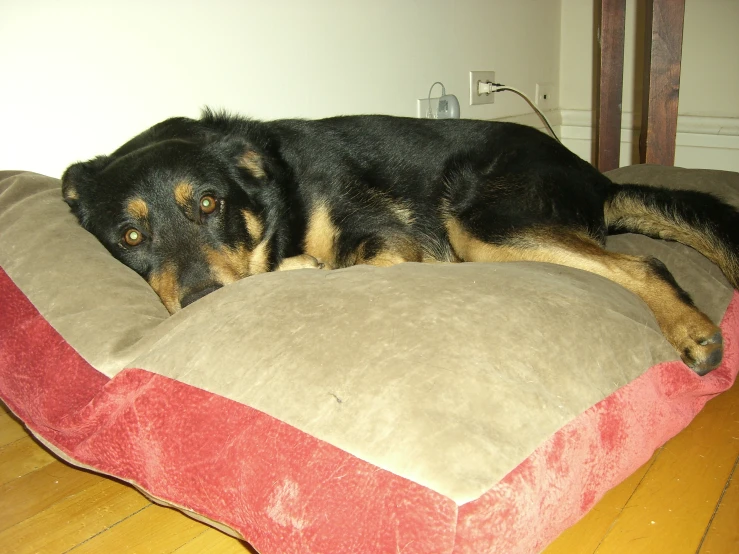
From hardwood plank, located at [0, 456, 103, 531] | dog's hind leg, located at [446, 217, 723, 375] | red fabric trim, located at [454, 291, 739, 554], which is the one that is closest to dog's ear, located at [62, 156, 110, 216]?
hardwood plank, located at [0, 456, 103, 531]

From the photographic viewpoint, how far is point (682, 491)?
1.62 m

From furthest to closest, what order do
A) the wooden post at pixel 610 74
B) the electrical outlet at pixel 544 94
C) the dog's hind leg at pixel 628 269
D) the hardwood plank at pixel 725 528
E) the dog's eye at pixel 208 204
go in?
the electrical outlet at pixel 544 94 → the wooden post at pixel 610 74 → the dog's eye at pixel 208 204 → the dog's hind leg at pixel 628 269 → the hardwood plank at pixel 725 528

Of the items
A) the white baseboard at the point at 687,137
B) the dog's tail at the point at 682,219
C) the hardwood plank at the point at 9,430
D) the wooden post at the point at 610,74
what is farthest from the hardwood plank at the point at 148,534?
the white baseboard at the point at 687,137

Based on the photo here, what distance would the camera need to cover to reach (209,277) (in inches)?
77.2

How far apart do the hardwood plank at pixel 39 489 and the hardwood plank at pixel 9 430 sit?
0.93 feet

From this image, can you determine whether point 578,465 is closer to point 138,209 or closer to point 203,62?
point 138,209

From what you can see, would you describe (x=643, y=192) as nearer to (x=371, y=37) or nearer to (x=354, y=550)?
(x=354, y=550)

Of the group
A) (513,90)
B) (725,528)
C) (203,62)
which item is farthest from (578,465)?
(513,90)

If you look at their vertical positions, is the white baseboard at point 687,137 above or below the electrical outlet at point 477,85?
below

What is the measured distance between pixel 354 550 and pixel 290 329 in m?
0.50

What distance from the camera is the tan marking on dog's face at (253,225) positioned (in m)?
2.31

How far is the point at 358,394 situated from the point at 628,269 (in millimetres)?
1247

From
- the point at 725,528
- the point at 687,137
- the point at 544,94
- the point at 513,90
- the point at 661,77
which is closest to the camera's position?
the point at 725,528

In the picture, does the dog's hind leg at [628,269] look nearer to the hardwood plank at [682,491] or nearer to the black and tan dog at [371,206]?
the black and tan dog at [371,206]
